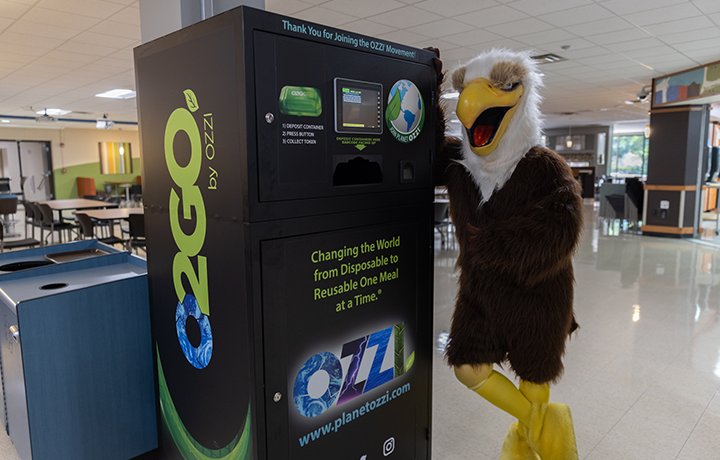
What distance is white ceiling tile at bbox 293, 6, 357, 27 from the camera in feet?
14.8

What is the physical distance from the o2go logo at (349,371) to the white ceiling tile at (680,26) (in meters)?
5.36

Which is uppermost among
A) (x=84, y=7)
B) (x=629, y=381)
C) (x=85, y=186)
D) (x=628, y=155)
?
(x=84, y=7)

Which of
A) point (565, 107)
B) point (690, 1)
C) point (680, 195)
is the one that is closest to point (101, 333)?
point (690, 1)

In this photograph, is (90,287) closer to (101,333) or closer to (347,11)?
(101,333)

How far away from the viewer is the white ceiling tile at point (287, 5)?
423 centimetres

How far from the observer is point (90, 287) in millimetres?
1772

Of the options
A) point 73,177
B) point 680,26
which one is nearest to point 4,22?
point 680,26

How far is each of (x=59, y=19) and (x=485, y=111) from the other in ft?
15.5

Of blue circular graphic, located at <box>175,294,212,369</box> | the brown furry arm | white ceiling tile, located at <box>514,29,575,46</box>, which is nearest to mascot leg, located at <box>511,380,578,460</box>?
the brown furry arm

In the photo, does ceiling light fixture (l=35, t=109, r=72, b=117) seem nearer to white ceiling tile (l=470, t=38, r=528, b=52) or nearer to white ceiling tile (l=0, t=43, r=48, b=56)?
white ceiling tile (l=0, t=43, r=48, b=56)

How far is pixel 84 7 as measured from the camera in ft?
13.8

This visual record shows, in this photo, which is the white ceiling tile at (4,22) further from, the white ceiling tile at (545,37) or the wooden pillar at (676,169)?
the wooden pillar at (676,169)

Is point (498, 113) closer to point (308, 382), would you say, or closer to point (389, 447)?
point (308, 382)

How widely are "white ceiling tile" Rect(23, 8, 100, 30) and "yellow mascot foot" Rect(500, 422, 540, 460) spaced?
5071mm
